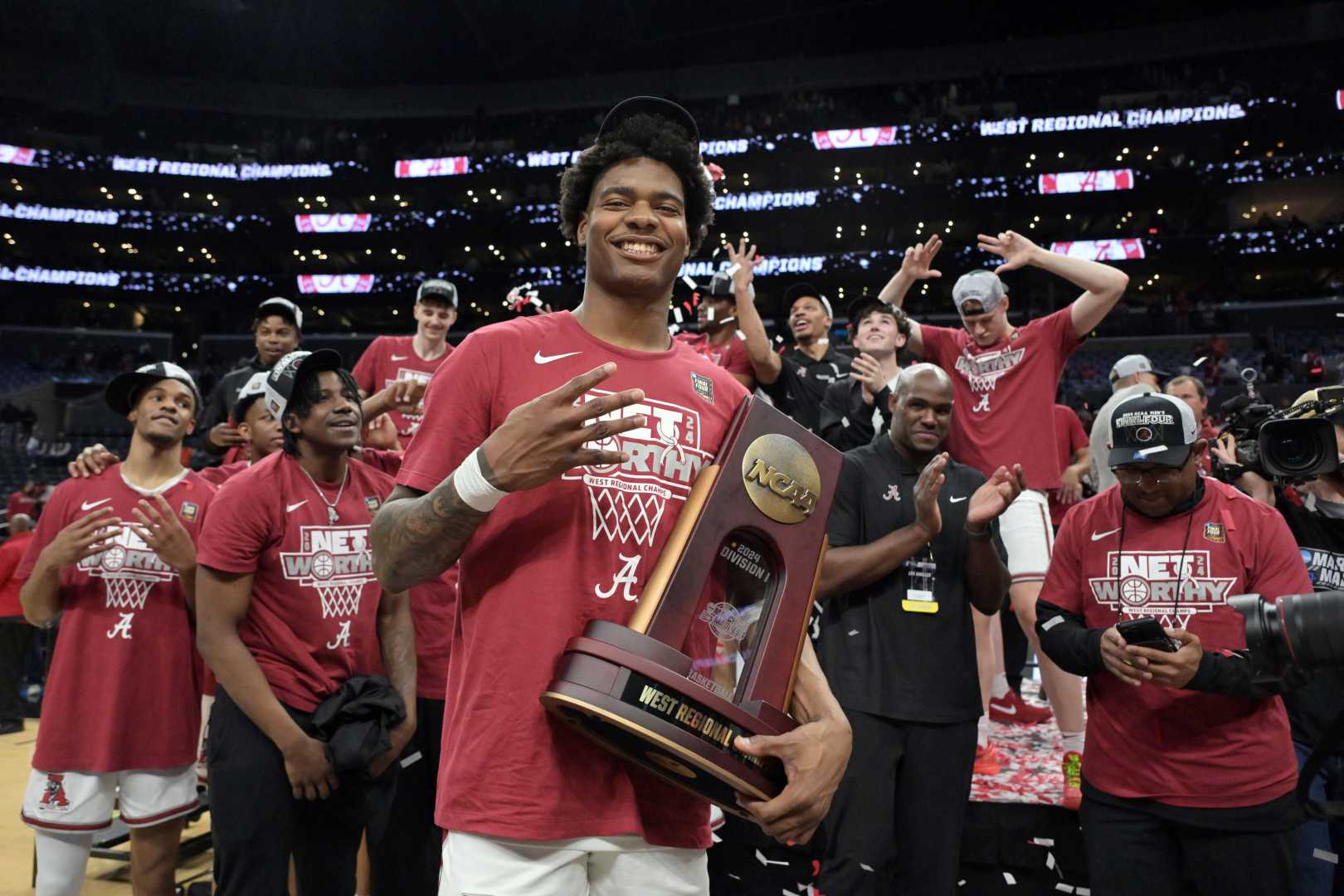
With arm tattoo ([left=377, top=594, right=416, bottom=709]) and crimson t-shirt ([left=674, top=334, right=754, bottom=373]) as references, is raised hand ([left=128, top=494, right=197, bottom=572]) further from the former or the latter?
crimson t-shirt ([left=674, top=334, right=754, bottom=373])

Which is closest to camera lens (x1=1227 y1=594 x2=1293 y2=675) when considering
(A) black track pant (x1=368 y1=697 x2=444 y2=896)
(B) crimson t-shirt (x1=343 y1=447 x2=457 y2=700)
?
(B) crimson t-shirt (x1=343 y1=447 x2=457 y2=700)

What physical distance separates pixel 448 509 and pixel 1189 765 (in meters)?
2.65

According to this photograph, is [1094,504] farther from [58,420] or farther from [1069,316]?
[58,420]

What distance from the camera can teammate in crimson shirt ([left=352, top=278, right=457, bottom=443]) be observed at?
533 centimetres

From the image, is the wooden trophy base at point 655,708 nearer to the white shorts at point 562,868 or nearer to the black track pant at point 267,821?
the white shorts at point 562,868

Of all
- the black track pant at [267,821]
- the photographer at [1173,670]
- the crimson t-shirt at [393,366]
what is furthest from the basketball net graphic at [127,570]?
the photographer at [1173,670]

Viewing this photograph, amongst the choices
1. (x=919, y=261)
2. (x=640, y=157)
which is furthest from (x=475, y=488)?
(x=919, y=261)

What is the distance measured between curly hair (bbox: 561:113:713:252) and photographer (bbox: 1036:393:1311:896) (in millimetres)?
1913

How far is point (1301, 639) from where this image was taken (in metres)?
1.74

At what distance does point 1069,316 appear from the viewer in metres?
4.39

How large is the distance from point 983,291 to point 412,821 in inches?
137

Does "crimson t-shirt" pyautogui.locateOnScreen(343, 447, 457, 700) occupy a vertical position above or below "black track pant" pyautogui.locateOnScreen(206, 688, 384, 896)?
above

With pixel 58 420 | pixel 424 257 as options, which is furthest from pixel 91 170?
pixel 424 257

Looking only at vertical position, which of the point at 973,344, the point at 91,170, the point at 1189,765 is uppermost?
the point at 91,170
